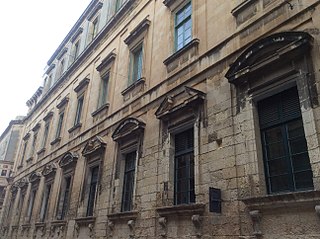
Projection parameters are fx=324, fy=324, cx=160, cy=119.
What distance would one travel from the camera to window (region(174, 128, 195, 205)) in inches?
297

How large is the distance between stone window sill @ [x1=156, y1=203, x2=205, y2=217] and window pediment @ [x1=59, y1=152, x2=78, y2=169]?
22.9 ft

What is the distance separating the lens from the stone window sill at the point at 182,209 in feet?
22.0

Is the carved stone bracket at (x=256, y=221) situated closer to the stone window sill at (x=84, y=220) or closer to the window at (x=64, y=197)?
the stone window sill at (x=84, y=220)

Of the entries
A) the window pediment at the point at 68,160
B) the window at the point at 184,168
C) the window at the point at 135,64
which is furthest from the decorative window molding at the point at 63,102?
the window at the point at 184,168

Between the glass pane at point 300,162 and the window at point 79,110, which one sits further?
the window at point 79,110

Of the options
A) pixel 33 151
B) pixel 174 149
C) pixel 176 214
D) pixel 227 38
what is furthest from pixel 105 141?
pixel 33 151

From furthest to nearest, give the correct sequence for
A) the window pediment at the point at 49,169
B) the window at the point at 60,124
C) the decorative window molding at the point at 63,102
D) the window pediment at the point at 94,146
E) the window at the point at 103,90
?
the window at the point at 60,124 < the decorative window molding at the point at 63,102 < the window pediment at the point at 49,169 < the window at the point at 103,90 < the window pediment at the point at 94,146

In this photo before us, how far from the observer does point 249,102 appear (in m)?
6.43

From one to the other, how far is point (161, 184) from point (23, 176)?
1764cm

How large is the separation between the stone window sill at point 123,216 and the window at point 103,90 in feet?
17.0

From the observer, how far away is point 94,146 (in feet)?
40.3

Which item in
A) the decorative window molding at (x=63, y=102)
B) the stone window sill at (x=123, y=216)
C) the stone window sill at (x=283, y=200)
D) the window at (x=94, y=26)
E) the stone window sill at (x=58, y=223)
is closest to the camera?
the stone window sill at (x=283, y=200)

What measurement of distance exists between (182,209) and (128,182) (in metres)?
3.39

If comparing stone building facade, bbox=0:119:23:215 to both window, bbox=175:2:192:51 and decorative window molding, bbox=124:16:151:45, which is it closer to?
decorative window molding, bbox=124:16:151:45
